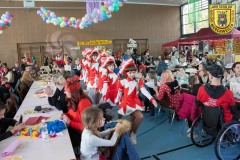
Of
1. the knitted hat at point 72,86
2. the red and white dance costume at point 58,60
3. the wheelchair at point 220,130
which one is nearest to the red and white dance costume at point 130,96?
the wheelchair at point 220,130

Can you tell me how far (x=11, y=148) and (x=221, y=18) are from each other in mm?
6960

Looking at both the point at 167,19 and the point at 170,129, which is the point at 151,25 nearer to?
the point at 167,19

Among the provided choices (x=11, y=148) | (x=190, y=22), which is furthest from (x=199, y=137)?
(x=190, y=22)

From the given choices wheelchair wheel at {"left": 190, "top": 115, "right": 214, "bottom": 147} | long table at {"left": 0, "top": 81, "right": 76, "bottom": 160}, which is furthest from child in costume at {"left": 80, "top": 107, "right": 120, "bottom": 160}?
wheelchair wheel at {"left": 190, "top": 115, "right": 214, "bottom": 147}

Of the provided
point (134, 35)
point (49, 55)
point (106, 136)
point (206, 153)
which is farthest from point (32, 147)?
point (134, 35)

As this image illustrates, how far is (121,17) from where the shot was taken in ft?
54.4

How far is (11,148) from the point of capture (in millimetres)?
1875

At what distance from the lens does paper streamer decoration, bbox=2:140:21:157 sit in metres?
1.82

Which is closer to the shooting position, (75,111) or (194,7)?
(75,111)

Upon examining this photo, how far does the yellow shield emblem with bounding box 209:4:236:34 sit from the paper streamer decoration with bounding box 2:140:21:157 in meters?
6.52

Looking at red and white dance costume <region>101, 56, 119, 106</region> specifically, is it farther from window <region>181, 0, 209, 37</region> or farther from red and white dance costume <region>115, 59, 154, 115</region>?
window <region>181, 0, 209, 37</region>

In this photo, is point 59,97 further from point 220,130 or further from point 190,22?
point 190,22

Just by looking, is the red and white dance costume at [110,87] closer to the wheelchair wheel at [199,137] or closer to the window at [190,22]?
the wheelchair wheel at [199,137]

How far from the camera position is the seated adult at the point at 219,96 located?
2771 millimetres
